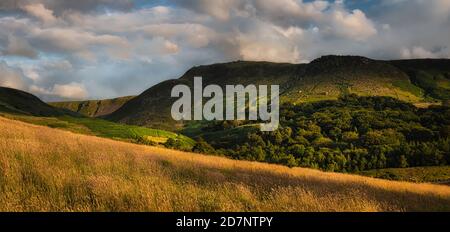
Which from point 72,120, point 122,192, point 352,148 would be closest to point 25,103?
point 72,120

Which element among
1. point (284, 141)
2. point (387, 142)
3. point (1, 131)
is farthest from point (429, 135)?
point (1, 131)

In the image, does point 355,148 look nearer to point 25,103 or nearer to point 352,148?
point 352,148

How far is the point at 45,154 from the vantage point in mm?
14867

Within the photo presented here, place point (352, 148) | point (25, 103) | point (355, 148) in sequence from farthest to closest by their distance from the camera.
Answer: point (352, 148)
point (355, 148)
point (25, 103)

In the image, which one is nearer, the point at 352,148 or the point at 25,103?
the point at 25,103

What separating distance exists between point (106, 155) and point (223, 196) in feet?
21.3

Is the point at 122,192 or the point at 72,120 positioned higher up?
the point at 72,120

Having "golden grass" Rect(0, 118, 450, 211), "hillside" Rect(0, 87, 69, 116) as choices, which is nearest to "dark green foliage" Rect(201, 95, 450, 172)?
"hillside" Rect(0, 87, 69, 116)

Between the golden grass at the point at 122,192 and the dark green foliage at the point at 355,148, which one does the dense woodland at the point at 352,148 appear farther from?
the golden grass at the point at 122,192

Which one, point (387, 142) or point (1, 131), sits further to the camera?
point (387, 142)

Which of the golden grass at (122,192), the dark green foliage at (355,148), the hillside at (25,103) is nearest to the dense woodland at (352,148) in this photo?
the dark green foliage at (355,148)

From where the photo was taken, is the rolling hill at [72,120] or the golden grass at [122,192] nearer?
the golden grass at [122,192]

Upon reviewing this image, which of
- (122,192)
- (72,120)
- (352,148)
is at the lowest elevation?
(352,148)
